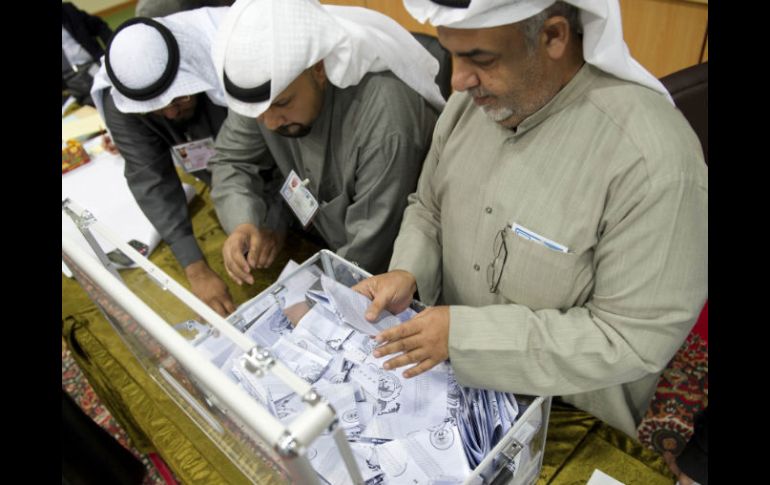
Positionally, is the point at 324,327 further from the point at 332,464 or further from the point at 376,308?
the point at 332,464

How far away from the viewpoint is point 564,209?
0.93m

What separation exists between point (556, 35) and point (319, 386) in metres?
0.79

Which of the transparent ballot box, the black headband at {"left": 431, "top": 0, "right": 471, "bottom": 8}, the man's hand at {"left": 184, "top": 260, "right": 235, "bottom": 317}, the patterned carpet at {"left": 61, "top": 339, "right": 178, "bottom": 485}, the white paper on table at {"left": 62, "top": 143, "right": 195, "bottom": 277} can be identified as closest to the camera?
the transparent ballot box

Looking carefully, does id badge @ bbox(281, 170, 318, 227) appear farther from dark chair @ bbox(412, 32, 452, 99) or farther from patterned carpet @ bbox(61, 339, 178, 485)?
patterned carpet @ bbox(61, 339, 178, 485)

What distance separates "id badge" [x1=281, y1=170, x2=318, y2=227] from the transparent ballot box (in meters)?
0.36

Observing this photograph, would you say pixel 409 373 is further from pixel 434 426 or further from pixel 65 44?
pixel 65 44

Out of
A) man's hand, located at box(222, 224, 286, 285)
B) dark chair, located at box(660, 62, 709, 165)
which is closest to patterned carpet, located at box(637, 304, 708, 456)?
dark chair, located at box(660, 62, 709, 165)

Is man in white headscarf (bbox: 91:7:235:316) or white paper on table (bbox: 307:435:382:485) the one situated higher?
man in white headscarf (bbox: 91:7:235:316)

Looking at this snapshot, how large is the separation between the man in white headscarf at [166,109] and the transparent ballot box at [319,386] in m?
0.60

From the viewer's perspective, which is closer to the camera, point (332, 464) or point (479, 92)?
point (332, 464)

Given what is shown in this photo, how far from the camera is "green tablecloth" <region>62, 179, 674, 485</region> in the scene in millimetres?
1041

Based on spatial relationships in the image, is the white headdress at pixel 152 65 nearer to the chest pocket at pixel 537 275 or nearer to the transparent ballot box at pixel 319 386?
the transparent ballot box at pixel 319 386

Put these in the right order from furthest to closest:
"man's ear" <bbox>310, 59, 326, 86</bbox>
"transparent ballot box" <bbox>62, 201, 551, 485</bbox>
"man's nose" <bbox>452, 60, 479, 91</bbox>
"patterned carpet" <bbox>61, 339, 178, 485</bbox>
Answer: "patterned carpet" <bbox>61, 339, 178, 485</bbox>, "man's ear" <bbox>310, 59, 326, 86</bbox>, "man's nose" <bbox>452, 60, 479, 91</bbox>, "transparent ballot box" <bbox>62, 201, 551, 485</bbox>

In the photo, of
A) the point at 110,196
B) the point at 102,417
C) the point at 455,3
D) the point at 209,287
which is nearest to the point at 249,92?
the point at 455,3
